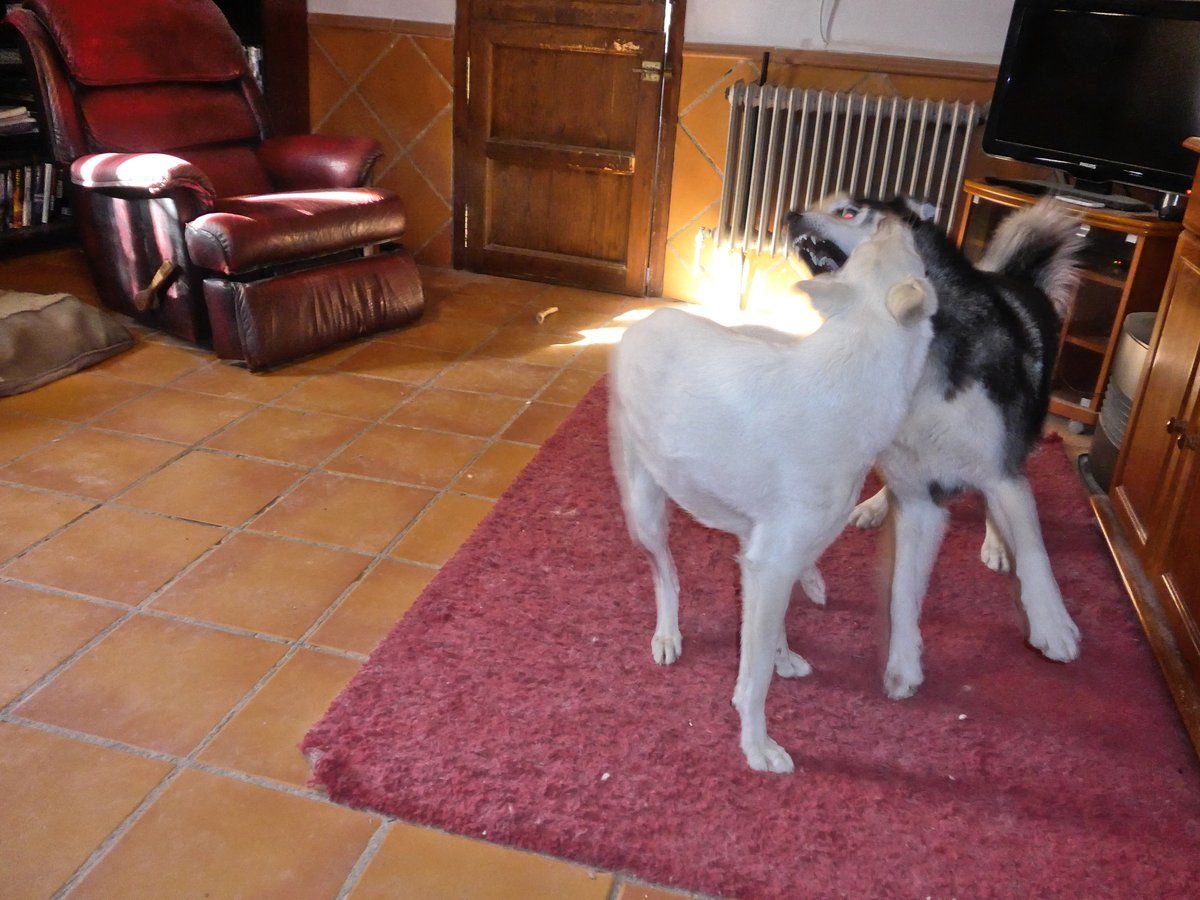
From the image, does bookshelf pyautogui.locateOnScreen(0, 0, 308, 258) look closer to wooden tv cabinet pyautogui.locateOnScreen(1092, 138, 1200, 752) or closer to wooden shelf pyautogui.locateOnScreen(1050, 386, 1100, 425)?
wooden shelf pyautogui.locateOnScreen(1050, 386, 1100, 425)

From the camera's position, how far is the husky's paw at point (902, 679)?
1.65 metres

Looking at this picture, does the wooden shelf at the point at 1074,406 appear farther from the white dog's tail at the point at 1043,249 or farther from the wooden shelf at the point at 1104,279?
the white dog's tail at the point at 1043,249

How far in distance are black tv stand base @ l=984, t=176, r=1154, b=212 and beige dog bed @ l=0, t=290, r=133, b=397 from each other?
9.26 ft

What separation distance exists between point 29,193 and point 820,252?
129 inches

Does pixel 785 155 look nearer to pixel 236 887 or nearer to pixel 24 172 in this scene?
pixel 24 172

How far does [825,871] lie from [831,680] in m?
0.45

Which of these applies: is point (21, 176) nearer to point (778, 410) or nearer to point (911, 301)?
point (778, 410)

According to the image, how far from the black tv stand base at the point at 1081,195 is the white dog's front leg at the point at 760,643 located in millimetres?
2031

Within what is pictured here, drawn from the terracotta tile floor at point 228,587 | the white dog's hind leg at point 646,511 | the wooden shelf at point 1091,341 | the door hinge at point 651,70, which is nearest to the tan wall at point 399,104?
the door hinge at point 651,70

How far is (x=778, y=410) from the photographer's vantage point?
1.23m

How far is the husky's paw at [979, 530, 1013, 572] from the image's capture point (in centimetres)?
210

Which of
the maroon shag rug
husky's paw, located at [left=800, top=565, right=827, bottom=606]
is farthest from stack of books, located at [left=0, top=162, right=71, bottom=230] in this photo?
husky's paw, located at [left=800, top=565, right=827, bottom=606]

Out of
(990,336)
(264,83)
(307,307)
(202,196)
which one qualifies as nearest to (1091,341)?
(990,336)

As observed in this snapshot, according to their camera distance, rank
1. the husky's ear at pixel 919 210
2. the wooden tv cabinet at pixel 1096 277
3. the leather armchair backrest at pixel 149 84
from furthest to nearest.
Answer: the leather armchair backrest at pixel 149 84 → the wooden tv cabinet at pixel 1096 277 → the husky's ear at pixel 919 210
